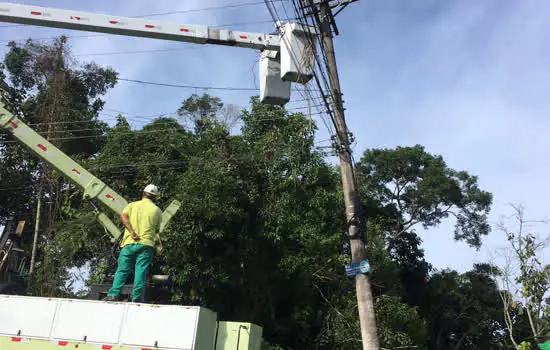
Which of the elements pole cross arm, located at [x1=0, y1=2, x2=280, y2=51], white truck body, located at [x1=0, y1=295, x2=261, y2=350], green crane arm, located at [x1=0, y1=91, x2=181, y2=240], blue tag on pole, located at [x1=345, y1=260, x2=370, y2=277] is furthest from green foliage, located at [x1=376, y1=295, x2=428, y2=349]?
white truck body, located at [x1=0, y1=295, x2=261, y2=350]

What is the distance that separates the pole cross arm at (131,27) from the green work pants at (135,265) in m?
4.13

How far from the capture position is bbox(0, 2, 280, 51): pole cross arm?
827cm

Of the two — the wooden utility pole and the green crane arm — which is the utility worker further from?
the wooden utility pole

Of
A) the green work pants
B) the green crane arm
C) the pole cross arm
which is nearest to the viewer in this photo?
the green work pants

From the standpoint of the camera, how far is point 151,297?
26.2 ft

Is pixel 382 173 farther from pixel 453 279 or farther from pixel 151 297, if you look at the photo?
pixel 151 297

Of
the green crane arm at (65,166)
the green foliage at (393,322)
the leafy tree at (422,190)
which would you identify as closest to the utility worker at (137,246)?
the green crane arm at (65,166)

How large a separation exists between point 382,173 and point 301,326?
14.4m

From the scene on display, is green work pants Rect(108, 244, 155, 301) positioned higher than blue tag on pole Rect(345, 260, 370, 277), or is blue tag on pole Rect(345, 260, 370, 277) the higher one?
blue tag on pole Rect(345, 260, 370, 277)

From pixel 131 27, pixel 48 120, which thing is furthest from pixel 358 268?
pixel 48 120

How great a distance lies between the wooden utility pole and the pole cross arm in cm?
109

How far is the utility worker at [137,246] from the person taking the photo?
612 cm

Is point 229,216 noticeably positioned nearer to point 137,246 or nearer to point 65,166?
point 65,166

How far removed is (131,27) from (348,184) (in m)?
4.69
